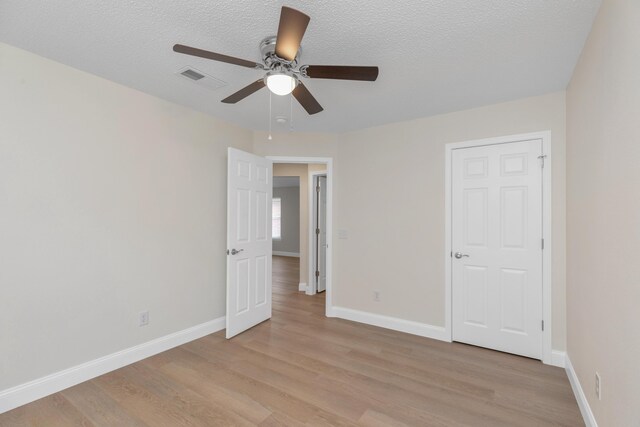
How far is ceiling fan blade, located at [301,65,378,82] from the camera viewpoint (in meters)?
1.68

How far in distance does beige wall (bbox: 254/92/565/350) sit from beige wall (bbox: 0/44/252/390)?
52.9 inches

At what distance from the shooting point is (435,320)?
3.36m

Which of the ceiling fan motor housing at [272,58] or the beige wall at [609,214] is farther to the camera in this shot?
the ceiling fan motor housing at [272,58]

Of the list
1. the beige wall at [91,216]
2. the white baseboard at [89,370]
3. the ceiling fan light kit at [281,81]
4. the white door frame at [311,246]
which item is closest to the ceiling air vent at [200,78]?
the beige wall at [91,216]

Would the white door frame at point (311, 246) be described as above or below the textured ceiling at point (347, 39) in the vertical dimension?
below

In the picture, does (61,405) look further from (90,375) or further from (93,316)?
(93,316)

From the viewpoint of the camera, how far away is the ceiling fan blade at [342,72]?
1.68 m

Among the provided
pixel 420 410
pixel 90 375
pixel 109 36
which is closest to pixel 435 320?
pixel 420 410

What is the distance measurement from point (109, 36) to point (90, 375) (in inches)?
101

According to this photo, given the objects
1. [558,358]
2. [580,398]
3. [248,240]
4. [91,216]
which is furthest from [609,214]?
[91,216]

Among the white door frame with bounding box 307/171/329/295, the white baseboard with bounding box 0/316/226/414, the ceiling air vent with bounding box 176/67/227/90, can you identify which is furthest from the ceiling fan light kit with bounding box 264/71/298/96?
the white door frame with bounding box 307/171/329/295

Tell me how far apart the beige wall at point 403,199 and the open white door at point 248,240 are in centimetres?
57

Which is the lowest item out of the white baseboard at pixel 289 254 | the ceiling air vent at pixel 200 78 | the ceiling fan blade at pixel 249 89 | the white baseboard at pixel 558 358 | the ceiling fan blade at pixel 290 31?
the white baseboard at pixel 289 254

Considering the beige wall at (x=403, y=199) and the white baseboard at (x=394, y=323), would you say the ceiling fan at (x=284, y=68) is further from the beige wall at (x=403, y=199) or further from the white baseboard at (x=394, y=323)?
the white baseboard at (x=394, y=323)
